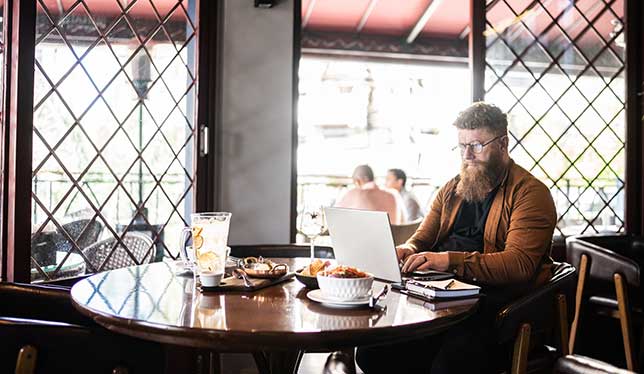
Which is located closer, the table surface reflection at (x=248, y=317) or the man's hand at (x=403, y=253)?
the table surface reflection at (x=248, y=317)

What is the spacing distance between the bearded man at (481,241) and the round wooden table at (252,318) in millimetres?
332

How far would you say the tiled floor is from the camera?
3174 millimetres

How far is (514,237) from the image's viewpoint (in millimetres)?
2111

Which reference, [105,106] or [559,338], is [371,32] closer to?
[105,106]

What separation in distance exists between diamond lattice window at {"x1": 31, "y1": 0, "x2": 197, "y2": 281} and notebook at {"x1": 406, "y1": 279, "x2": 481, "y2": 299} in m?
1.78

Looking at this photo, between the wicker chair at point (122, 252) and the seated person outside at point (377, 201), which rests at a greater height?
the seated person outside at point (377, 201)

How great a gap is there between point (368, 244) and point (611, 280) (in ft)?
5.79

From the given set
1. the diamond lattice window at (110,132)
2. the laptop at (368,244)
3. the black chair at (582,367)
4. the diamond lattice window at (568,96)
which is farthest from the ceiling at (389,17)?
the black chair at (582,367)

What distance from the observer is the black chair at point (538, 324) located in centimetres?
174

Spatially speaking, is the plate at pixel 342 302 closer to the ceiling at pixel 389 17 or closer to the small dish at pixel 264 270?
the small dish at pixel 264 270

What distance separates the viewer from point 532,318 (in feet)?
5.94

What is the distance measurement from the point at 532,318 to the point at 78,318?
4.42ft

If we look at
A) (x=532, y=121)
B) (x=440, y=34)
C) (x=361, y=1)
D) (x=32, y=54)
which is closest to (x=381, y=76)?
(x=440, y=34)

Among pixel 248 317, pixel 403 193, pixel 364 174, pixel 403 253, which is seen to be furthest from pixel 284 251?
pixel 403 193
